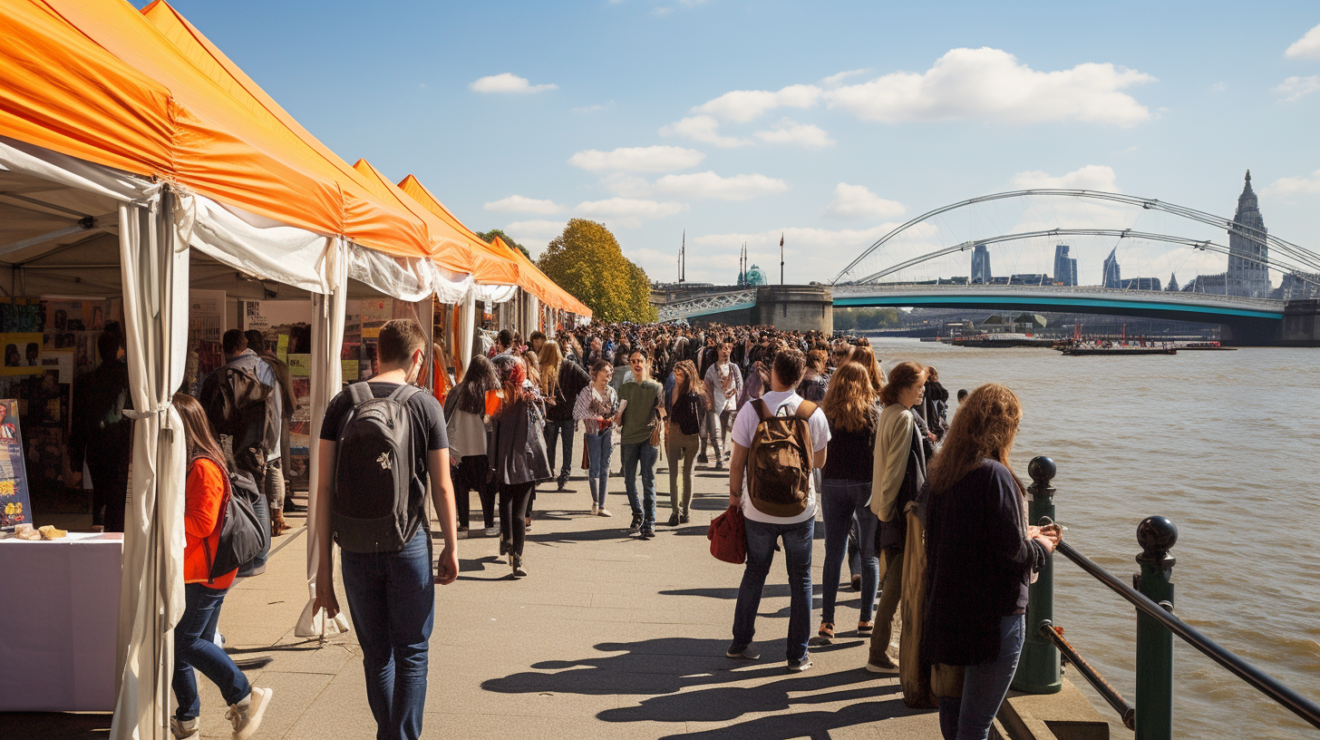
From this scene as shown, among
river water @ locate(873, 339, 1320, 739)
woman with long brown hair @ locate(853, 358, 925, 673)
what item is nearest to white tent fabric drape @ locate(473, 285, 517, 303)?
woman with long brown hair @ locate(853, 358, 925, 673)

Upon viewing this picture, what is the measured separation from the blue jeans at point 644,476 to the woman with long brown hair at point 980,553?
15.8 ft

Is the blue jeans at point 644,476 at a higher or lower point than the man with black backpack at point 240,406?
lower

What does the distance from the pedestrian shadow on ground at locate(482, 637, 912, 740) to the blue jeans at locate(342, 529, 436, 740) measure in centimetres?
122

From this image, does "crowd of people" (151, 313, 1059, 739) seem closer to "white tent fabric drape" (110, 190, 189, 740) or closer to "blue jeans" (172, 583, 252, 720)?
"blue jeans" (172, 583, 252, 720)

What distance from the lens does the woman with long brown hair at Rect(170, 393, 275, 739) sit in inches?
147

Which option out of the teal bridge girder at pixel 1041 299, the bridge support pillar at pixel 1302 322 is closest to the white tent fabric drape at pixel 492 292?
the teal bridge girder at pixel 1041 299

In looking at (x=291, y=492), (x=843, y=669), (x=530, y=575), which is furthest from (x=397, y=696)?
(x=291, y=492)

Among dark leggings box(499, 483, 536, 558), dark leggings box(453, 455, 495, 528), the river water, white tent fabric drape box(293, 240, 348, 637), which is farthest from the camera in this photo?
dark leggings box(453, 455, 495, 528)

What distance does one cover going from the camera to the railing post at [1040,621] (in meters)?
4.41

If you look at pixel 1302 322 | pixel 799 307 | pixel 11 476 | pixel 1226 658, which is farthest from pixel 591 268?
pixel 1302 322

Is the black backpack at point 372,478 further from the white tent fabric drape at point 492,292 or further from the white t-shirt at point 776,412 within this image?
the white tent fabric drape at point 492,292

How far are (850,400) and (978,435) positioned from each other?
2.29 metres

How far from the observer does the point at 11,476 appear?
477 cm

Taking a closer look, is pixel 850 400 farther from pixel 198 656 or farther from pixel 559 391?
pixel 559 391
